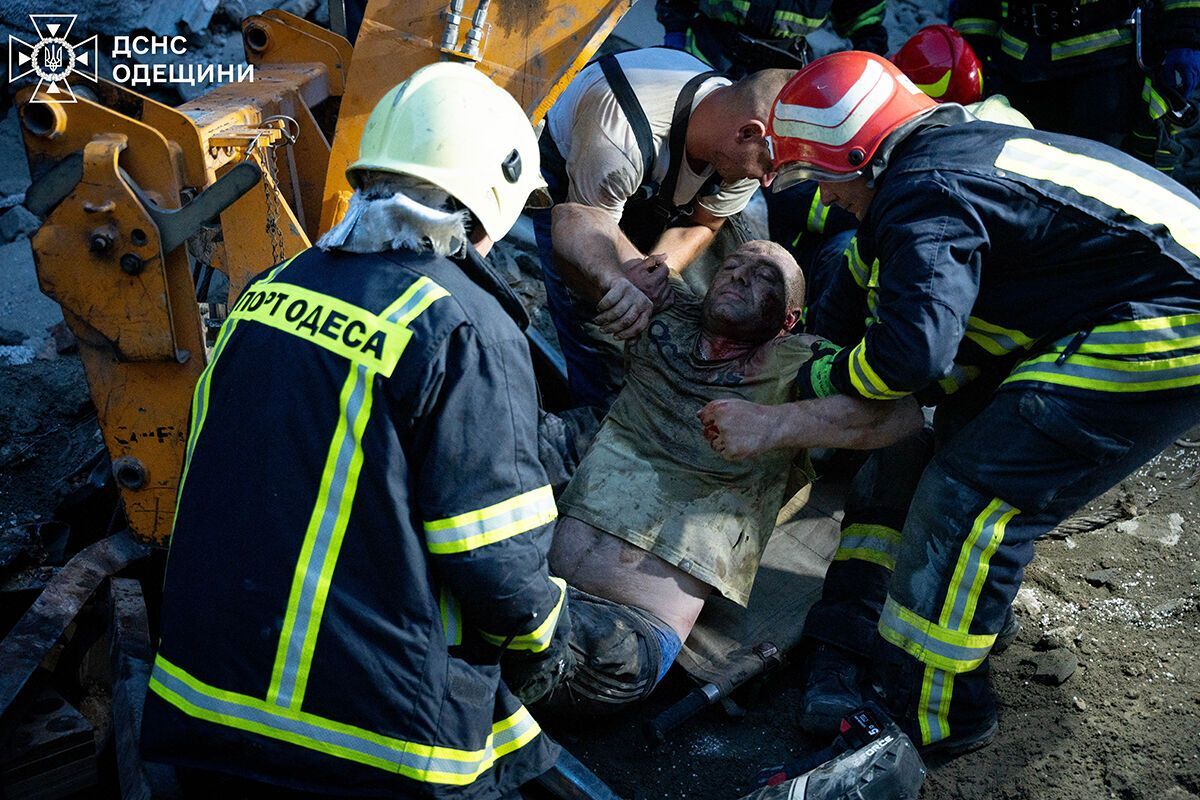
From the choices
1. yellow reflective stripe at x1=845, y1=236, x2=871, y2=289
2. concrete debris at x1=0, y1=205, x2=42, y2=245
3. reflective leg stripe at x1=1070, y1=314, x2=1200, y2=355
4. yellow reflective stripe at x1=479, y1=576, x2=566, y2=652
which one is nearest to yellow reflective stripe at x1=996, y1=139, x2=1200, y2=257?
reflective leg stripe at x1=1070, y1=314, x2=1200, y2=355

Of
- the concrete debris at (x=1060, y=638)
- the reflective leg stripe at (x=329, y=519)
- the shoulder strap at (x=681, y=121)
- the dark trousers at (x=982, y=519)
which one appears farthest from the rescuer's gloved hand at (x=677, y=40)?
the reflective leg stripe at (x=329, y=519)

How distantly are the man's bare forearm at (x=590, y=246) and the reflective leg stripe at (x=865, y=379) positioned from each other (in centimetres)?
120

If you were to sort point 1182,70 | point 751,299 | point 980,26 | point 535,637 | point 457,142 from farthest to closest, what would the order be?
point 980,26, point 1182,70, point 751,299, point 535,637, point 457,142

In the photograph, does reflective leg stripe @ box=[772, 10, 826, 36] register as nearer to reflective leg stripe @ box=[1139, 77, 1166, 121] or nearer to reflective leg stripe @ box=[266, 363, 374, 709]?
reflective leg stripe @ box=[1139, 77, 1166, 121]

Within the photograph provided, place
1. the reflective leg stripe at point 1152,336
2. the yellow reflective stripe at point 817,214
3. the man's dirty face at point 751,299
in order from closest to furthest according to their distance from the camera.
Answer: the reflective leg stripe at point 1152,336, the man's dirty face at point 751,299, the yellow reflective stripe at point 817,214

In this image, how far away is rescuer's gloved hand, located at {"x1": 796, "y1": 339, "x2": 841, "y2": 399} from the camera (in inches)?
131

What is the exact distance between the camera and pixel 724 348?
3.78 metres

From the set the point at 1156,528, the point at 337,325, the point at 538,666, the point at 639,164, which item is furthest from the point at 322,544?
the point at 1156,528

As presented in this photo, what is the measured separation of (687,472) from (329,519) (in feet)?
5.76

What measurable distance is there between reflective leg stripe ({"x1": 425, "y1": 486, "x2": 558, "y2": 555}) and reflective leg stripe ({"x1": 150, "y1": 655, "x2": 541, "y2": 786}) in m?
0.44

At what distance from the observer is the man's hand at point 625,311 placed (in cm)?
385

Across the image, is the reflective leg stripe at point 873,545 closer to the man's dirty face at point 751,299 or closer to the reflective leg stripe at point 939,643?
the reflective leg stripe at point 939,643

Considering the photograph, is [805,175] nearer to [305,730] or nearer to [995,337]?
[995,337]

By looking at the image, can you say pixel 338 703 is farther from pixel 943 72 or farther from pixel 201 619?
pixel 943 72
